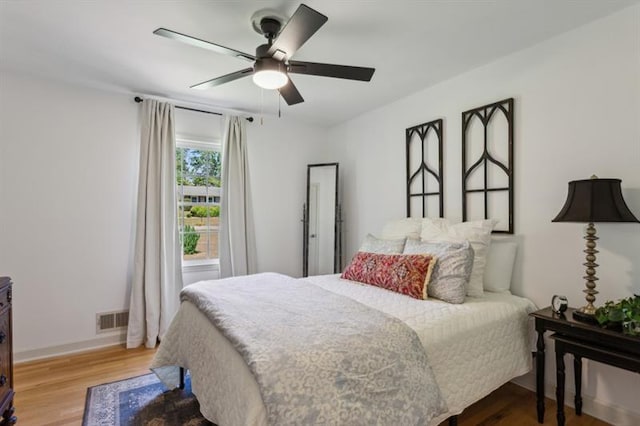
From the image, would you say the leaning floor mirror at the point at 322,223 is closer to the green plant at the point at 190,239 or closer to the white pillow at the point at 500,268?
the green plant at the point at 190,239

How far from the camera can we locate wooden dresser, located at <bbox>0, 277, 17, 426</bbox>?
1.67 meters

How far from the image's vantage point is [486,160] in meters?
2.65

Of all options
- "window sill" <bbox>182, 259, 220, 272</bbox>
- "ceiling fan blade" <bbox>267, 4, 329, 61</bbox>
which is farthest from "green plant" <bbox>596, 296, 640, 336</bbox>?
"window sill" <bbox>182, 259, 220, 272</bbox>

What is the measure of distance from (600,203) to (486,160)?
98 cm

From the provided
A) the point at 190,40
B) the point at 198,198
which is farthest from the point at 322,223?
the point at 190,40

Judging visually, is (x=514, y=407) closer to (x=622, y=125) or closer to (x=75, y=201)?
(x=622, y=125)

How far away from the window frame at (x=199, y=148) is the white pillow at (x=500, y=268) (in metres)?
2.84

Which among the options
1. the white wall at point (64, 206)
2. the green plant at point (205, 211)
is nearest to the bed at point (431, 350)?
the white wall at point (64, 206)

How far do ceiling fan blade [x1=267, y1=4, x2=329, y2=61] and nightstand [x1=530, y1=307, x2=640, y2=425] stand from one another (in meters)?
2.10

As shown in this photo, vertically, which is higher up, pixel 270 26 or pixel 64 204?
pixel 270 26

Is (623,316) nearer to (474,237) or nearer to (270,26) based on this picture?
(474,237)

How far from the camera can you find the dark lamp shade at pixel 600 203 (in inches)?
Answer: 68.6

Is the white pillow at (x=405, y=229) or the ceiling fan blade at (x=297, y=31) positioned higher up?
the ceiling fan blade at (x=297, y=31)

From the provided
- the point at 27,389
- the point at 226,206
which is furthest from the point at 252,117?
the point at 27,389
